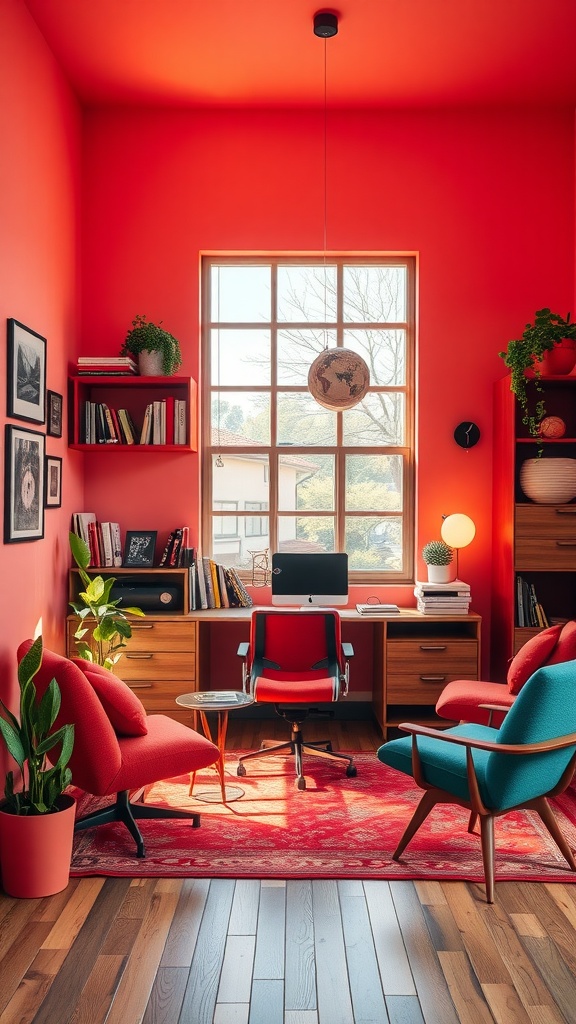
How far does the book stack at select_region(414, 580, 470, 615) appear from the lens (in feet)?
16.5

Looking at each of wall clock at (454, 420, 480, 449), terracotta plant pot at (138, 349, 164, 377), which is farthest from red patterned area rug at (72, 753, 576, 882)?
terracotta plant pot at (138, 349, 164, 377)

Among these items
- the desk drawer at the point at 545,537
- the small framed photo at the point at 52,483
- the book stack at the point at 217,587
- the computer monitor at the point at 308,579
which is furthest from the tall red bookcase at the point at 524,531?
the small framed photo at the point at 52,483

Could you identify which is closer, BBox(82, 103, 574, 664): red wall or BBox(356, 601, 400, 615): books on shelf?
BBox(356, 601, 400, 615): books on shelf

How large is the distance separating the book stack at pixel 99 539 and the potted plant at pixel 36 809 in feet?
6.32

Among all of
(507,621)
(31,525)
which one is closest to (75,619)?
(31,525)

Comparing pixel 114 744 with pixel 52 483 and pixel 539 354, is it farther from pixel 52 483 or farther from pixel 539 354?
pixel 539 354

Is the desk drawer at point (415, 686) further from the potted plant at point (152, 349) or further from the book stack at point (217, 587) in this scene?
the potted plant at point (152, 349)

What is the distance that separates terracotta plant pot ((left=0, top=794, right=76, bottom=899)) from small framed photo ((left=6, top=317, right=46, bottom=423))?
1851 mm

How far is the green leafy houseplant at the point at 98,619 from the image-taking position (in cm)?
468

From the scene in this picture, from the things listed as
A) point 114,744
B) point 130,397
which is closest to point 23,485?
point 114,744

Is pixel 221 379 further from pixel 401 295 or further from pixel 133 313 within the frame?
pixel 401 295

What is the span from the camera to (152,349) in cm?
512

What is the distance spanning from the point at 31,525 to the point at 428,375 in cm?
282

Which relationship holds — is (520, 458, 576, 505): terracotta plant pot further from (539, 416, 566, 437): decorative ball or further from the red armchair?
the red armchair
